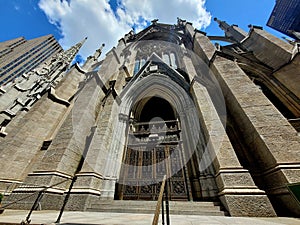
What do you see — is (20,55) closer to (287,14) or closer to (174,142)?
(174,142)

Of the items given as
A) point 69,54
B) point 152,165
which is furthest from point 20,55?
point 152,165

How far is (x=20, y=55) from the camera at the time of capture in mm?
43594

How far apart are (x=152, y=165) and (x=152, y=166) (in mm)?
50

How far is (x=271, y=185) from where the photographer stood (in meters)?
3.47

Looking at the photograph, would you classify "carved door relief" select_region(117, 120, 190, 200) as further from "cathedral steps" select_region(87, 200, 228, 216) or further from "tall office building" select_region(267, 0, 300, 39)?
"tall office building" select_region(267, 0, 300, 39)

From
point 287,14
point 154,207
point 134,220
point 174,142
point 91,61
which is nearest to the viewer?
point 134,220

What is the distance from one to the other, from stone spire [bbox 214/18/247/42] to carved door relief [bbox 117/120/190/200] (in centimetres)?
1210

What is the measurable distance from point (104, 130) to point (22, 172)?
3.51 meters

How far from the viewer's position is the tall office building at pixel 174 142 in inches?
139

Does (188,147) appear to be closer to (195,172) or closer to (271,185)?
(195,172)

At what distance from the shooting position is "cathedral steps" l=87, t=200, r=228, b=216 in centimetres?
335

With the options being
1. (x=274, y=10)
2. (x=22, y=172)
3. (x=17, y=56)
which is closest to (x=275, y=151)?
(x=22, y=172)

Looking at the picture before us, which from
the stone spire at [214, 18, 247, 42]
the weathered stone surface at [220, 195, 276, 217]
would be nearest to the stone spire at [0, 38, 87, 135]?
the weathered stone surface at [220, 195, 276, 217]

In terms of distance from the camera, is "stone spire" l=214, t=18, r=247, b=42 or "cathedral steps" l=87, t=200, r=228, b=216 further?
"stone spire" l=214, t=18, r=247, b=42
